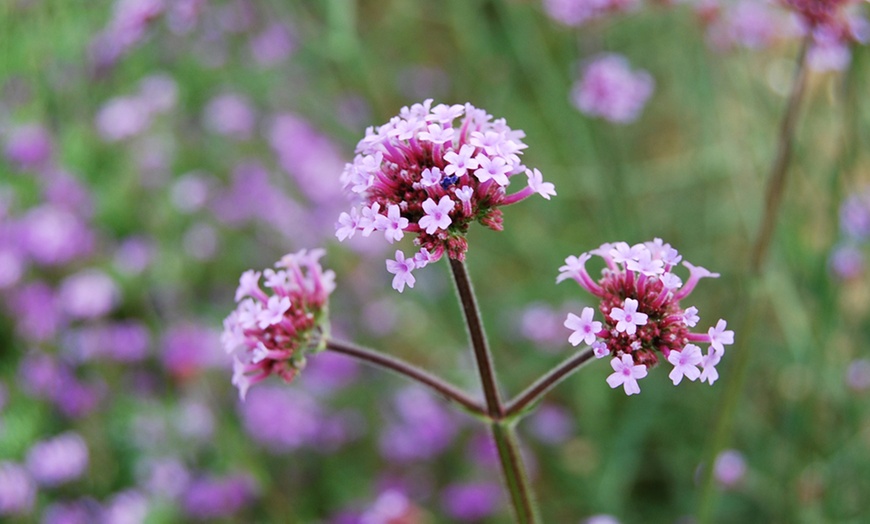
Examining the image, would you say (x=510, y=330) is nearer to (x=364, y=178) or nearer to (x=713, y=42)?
(x=713, y=42)

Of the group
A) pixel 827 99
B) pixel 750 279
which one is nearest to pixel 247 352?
pixel 750 279

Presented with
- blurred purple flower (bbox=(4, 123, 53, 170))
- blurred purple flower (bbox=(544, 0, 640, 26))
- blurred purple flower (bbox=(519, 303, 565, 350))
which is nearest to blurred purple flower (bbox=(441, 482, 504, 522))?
blurred purple flower (bbox=(519, 303, 565, 350))

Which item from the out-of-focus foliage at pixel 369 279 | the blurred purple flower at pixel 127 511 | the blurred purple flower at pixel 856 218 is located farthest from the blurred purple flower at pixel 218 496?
the blurred purple flower at pixel 856 218

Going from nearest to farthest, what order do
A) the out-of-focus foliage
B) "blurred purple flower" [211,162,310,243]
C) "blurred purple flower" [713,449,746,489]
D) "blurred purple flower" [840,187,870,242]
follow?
"blurred purple flower" [713,449,746,489] → "blurred purple flower" [840,187,870,242] → the out-of-focus foliage → "blurred purple flower" [211,162,310,243]

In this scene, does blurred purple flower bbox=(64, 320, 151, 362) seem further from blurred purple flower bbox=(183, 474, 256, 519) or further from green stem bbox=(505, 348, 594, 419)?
green stem bbox=(505, 348, 594, 419)

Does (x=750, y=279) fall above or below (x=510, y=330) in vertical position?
below
